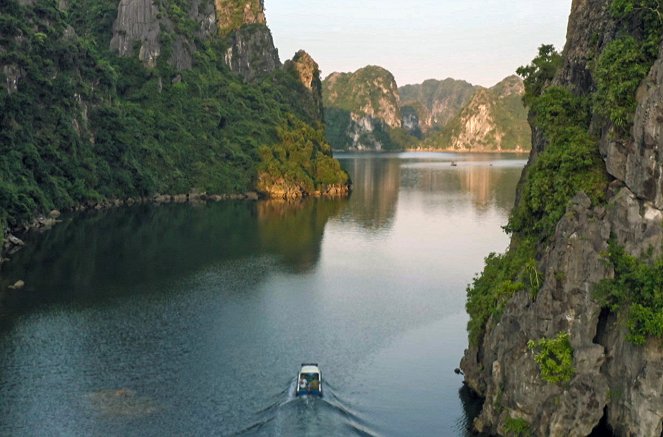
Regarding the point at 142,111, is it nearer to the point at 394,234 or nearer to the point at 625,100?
the point at 394,234

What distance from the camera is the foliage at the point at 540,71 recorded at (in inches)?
2298

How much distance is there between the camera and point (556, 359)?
131ft

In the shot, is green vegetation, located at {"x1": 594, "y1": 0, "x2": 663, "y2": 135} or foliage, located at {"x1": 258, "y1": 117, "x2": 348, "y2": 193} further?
foliage, located at {"x1": 258, "y1": 117, "x2": 348, "y2": 193}

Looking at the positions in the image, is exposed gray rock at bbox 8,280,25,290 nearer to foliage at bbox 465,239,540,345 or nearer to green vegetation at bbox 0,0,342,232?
green vegetation at bbox 0,0,342,232

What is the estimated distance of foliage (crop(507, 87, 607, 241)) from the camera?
42.8 meters

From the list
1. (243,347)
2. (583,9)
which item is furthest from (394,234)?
(583,9)

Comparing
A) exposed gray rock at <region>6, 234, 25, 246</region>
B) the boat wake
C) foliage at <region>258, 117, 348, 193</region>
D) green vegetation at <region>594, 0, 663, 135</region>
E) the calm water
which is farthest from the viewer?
foliage at <region>258, 117, 348, 193</region>

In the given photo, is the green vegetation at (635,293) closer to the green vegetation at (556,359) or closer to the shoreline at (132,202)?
the green vegetation at (556,359)

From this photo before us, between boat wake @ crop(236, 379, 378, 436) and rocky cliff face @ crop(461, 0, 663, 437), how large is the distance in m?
9.49

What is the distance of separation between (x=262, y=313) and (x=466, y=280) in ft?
91.8

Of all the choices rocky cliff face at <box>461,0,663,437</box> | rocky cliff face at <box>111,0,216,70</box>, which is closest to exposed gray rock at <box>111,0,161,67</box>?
rocky cliff face at <box>111,0,216,70</box>

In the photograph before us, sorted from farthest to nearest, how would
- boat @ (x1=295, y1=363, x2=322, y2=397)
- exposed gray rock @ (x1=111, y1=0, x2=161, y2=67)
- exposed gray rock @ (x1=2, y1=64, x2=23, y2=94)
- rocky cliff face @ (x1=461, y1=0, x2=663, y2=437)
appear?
exposed gray rock @ (x1=111, y1=0, x2=161, y2=67)
exposed gray rock @ (x1=2, y1=64, x2=23, y2=94)
boat @ (x1=295, y1=363, x2=322, y2=397)
rocky cliff face @ (x1=461, y1=0, x2=663, y2=437)

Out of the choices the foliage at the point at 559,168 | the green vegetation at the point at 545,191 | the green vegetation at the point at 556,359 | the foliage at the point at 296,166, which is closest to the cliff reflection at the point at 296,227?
the foliage at the point at 296,166

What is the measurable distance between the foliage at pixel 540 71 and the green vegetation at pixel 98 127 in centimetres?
7309
